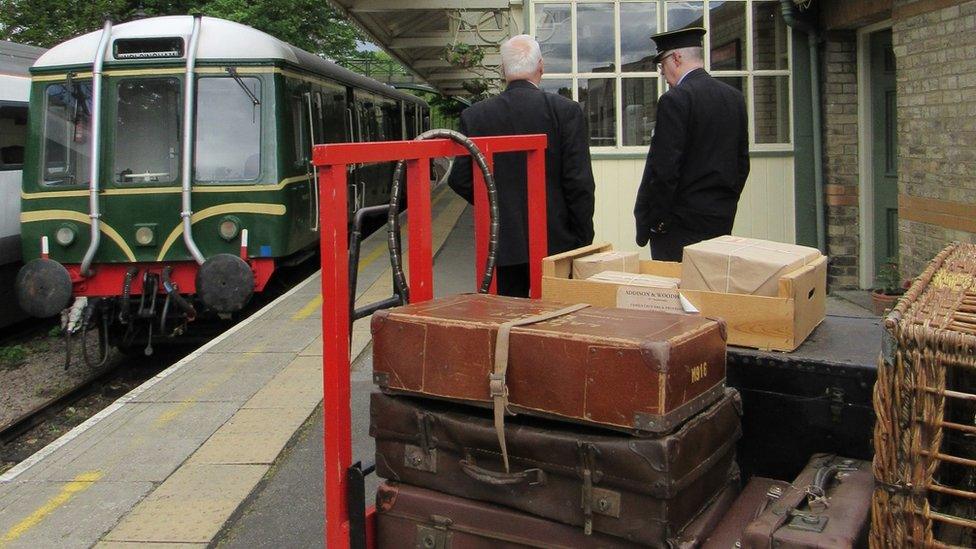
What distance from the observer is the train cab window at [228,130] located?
30.3 feet

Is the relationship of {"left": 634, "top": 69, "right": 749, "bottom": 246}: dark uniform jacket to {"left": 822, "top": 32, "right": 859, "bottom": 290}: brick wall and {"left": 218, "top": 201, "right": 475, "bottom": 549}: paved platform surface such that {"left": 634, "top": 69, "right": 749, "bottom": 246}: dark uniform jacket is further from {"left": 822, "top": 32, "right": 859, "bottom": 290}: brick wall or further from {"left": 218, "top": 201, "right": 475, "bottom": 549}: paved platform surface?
{"left": 822, "top": 32, "right": 859, "bottom": 290}: brick wall

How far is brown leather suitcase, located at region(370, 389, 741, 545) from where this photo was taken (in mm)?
2215

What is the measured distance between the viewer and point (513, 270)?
4.33m

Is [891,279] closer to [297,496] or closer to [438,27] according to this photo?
[297,496]

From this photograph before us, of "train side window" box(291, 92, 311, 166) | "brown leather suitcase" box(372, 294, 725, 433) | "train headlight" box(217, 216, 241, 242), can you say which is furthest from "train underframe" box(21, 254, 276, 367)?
"brown leather suitcase" box(372, 294, 725, 433)

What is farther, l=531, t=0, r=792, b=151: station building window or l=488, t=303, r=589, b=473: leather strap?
l=531, t=0, r=792, b=151: station building window

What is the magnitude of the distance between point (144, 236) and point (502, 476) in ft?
24.1

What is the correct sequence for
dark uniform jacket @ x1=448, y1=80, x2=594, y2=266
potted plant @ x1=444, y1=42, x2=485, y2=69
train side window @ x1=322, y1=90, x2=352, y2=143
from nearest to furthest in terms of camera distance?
dark uniform jacket @ x1=448, y1=80, x2=594, y2=266, train side window @ x1=322, y1=90, x2=352, y2=143, potted plant @ x1=444, y1=42, x2=485, y2=69

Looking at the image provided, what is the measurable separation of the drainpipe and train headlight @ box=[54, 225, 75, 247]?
675cm

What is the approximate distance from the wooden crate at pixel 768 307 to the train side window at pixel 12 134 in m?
10.3

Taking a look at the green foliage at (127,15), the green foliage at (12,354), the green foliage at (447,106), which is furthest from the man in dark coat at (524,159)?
the green foliage at (447,106)

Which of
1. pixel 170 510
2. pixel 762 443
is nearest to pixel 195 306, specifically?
pixel 170 510

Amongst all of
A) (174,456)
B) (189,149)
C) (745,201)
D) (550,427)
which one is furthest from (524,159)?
(745,201)

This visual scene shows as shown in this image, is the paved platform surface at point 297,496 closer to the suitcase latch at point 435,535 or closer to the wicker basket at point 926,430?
the suitcase latch at point 435,535
